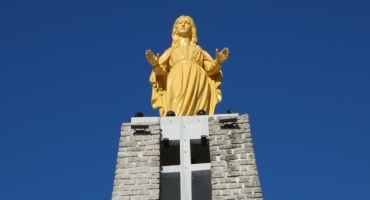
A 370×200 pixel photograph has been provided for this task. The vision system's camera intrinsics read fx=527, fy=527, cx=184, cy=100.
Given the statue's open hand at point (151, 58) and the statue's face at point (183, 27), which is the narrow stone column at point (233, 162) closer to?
the statue's open hand at point (151, 58)

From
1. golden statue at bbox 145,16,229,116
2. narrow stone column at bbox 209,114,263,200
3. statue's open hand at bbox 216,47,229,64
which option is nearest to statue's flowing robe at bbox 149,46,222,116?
golden statue at bbox 145,16,229,116

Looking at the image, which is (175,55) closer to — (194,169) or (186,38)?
(186,38)

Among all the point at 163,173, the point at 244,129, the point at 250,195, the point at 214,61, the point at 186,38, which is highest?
the point at 186,38

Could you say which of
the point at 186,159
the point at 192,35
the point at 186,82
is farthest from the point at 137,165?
the point at 192,35

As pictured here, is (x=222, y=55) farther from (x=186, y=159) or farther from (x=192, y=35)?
(x=186, y=159)

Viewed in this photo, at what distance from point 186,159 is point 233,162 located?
1.15m

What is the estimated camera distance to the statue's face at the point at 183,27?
16.7 meters

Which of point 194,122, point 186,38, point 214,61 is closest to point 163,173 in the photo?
point 194,122

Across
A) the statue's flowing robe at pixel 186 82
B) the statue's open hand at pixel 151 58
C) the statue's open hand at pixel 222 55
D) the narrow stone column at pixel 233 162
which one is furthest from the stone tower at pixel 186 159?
the statue's open hand at pixel 222 55

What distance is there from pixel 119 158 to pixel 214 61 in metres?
4.79

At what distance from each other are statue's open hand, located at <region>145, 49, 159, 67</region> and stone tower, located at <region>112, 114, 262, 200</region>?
2.55m

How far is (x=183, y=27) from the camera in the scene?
16812 mm

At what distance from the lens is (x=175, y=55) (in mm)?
15500

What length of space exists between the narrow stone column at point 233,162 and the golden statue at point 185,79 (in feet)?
5.70
